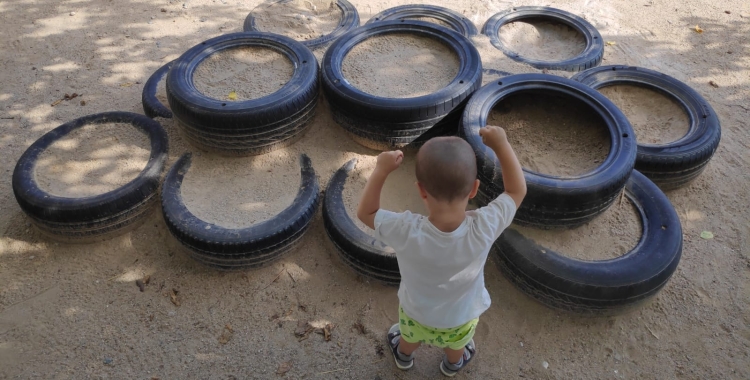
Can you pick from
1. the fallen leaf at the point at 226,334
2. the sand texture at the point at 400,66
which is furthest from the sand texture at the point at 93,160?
the sand texture at the point at 400,66

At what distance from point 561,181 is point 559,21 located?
363cm

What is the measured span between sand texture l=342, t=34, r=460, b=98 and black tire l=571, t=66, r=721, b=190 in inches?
54.7

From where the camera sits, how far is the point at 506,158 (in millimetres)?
2188

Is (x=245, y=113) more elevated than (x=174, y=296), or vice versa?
(x=245, y=113)

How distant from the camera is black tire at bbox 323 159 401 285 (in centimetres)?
345

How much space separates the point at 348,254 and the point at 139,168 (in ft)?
6.12

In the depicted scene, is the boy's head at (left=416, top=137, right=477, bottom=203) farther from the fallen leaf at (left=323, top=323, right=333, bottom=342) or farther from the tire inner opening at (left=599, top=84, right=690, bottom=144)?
the tire inner opening at (left=599, top=84, right=690, bottom=144)

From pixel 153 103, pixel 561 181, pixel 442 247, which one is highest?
pixel 442 247

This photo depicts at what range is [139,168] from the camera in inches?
159

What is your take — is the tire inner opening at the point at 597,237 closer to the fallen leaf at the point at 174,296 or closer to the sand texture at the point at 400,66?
the sand texture at the point at 400,66

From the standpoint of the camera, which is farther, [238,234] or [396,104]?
[396,104]

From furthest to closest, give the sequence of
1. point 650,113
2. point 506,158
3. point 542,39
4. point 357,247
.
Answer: point 542,39, point 650,113, point 357,247, point 506,158

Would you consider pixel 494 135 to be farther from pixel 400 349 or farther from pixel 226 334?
pixel 226 334

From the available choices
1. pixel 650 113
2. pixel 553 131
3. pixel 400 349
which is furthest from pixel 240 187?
pixel 650 113
